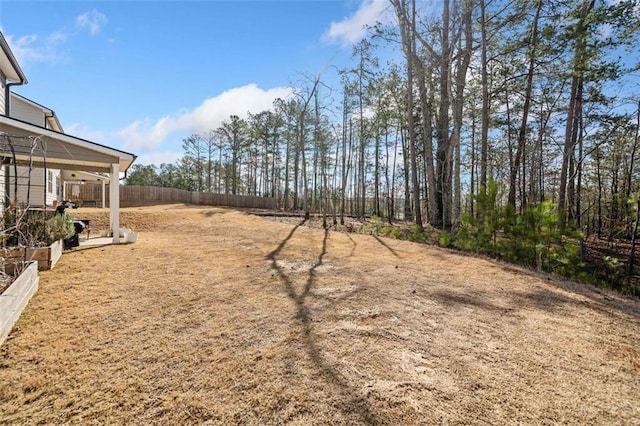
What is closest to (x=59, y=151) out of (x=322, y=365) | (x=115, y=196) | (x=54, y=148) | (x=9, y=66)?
(x=54, y=148)

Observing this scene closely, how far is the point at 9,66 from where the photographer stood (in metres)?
7.72

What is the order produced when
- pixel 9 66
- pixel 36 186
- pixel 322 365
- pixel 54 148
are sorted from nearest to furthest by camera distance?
1. pixel 322 365
2. pixel 54 148
3. pixel 36 186
4. pixel 9 66

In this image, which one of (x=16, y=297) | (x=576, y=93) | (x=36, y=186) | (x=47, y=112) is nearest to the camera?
(x=16, y=297)

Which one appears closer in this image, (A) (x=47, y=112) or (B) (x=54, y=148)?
(B) (x=54, y=148)

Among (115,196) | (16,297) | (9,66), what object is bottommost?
(16,297)

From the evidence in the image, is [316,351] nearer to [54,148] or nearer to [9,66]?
[54,148]

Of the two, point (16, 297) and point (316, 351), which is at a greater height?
point (16, 297)

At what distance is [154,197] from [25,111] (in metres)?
12.4

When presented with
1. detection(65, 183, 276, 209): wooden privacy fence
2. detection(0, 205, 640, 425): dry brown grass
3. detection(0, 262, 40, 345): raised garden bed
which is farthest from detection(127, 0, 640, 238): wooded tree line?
detection(65, 183, 276, 209): wooden privacy fence

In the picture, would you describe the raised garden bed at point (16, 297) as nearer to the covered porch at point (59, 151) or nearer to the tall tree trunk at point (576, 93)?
the covered porch at point (59, 151)

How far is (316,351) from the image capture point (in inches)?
→ 85.9

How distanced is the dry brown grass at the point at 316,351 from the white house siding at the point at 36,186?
4755 mm

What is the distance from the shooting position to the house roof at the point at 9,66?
22.5 feet

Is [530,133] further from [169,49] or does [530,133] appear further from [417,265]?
[169,49]
